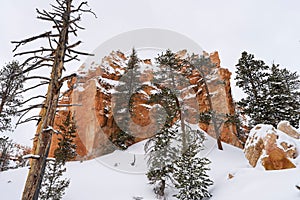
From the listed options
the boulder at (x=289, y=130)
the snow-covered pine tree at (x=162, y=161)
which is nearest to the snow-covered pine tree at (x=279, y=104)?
the boulder at (x=289, y=130)

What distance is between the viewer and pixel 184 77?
18375mm

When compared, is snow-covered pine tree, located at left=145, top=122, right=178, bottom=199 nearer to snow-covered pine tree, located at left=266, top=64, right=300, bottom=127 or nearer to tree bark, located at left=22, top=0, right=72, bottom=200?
tree bark, located at left=22, top=0, right=72, bottom=200

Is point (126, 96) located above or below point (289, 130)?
above

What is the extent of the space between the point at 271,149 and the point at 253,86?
1064 cm

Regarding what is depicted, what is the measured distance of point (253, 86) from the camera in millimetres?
18969

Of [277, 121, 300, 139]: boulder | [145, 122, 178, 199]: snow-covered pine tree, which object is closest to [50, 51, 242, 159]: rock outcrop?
[277, 121, 300, 139]: boulder

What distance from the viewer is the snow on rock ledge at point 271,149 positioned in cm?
935

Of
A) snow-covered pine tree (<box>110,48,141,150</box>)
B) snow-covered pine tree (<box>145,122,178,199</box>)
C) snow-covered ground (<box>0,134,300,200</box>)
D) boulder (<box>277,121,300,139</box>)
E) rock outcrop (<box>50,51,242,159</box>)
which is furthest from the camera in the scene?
rock outcrop (<box>50,51,242,159</box>)

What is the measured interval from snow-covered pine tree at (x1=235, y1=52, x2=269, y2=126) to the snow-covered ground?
12.9ft

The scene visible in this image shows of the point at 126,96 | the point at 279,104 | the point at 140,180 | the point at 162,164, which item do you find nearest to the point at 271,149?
the point at 162,164

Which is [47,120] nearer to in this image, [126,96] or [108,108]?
[126,96]

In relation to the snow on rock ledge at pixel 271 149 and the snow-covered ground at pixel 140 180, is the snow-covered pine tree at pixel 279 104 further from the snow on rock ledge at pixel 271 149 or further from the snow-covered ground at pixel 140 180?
the snow on rock ledge at pixel 271 149

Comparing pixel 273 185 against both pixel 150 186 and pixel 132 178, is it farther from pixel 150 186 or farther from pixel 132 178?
pixel 132 178

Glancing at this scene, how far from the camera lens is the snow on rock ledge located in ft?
30.7
